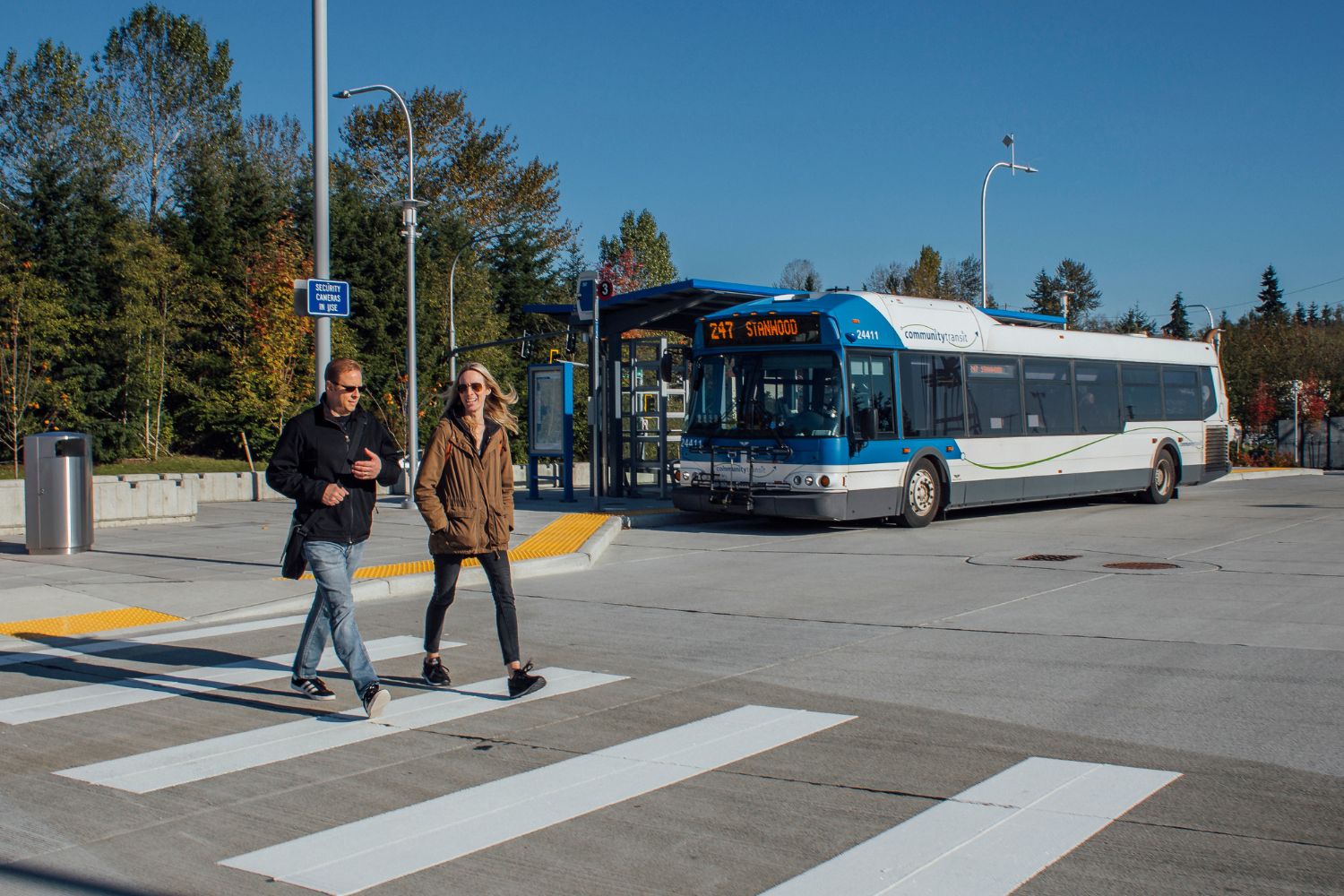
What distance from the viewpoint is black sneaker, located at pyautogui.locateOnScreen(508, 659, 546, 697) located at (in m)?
7.06

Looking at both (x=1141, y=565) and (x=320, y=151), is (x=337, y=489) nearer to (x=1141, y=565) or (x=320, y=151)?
(x=320, y=151)

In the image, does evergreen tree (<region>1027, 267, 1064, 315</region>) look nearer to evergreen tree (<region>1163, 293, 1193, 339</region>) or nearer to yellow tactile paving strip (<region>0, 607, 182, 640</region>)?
evergreen tree (<region>1163, 293, 1193, 339</region>)

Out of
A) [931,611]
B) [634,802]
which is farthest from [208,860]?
[931,611]

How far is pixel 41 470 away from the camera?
47.6ft

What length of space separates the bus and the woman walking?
9711mm

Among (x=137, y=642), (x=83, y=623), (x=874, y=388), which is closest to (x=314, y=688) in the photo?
(x=137, y=642)

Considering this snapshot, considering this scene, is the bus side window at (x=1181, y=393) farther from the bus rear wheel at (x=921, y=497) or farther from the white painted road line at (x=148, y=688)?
the white painted road line at (x=148, y=688)

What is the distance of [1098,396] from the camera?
2172cm

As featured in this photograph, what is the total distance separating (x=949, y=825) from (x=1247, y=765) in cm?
171

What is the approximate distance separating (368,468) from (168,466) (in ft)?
101

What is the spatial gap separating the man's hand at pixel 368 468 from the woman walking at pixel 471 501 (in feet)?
1.02

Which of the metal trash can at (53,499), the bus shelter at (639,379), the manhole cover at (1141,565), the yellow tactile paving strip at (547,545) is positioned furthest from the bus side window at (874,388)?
the metal trash can at (53,499)

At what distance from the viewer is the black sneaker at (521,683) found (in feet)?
23.2

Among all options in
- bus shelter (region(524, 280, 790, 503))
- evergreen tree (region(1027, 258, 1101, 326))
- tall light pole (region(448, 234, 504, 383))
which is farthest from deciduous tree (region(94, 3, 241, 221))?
evergreen tree (region(1027, 258, 1101, 326))
